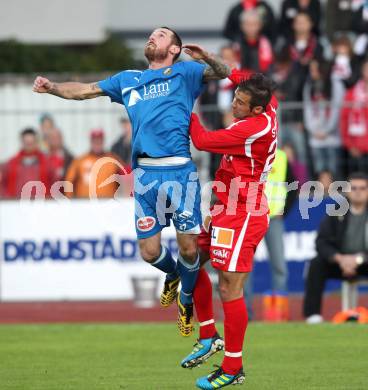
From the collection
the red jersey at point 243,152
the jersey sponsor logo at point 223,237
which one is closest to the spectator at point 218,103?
the red jersey at point 243,152

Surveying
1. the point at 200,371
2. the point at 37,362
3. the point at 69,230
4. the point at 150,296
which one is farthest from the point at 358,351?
the point at 69,230

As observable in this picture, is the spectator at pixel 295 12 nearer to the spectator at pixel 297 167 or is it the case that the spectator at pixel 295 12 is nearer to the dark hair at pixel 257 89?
the spectator at pixel 297 167

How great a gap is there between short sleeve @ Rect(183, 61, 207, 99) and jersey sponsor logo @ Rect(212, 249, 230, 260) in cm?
141

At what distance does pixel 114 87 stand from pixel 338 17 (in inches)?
418

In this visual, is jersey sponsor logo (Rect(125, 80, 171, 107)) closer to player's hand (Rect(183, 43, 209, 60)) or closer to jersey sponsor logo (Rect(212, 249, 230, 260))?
player's hand (Rect(183, 43, 209, 60))

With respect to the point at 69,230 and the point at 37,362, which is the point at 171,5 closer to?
the point at 69,230

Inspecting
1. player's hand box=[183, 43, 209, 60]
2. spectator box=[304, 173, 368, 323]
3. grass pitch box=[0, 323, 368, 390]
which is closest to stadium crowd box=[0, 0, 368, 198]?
spectator box=[304, 173, 368, 323]

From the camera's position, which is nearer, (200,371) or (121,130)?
(200,371)

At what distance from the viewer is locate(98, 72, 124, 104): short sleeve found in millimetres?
10781

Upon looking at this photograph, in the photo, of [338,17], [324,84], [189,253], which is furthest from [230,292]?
[338,17]

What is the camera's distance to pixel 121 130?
1825 centimetres

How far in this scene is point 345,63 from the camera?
62.6ft

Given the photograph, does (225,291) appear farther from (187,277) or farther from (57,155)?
(57,155)

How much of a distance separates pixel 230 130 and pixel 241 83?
41 cm
